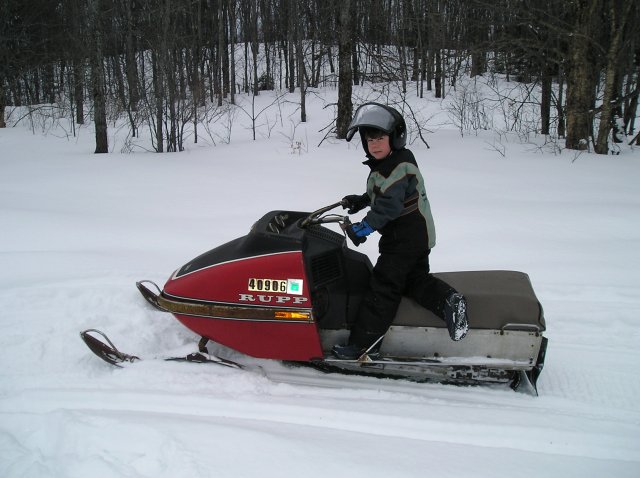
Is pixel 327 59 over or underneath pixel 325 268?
over

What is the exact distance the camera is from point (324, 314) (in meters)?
2.92

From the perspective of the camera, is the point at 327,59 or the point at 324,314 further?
the point at 327,59

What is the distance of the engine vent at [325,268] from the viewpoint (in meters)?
2.86

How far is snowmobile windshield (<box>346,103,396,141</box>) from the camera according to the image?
2.70 metres

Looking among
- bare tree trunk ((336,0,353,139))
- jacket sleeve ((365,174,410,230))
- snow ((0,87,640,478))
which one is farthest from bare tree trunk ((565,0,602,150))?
jacket sleeve ((365,174,410,230))

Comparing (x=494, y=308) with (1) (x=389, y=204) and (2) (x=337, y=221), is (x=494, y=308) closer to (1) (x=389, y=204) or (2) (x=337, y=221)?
(1) (x=389, y=204)

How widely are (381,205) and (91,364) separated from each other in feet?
6.64

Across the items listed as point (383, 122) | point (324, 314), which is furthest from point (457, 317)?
point (383, 122)

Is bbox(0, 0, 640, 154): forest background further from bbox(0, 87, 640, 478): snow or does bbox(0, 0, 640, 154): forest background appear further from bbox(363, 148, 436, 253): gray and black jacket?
bbox(363, 148, 436, 253): gray and black jacket

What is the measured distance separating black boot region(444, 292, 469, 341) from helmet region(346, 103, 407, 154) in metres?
0.95

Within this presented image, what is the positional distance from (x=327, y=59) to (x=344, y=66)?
17688mm

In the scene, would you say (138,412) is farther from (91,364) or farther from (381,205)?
(381,205)

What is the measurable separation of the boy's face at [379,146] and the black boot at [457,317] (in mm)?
918

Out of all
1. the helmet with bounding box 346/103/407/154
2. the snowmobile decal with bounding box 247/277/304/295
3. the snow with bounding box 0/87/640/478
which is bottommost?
the snow with bounding box 0/87/640/478
